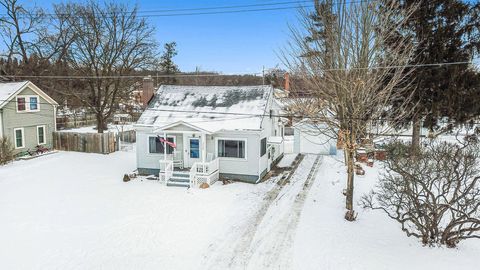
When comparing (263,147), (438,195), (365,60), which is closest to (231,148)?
(263,147)

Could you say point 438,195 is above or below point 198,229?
above

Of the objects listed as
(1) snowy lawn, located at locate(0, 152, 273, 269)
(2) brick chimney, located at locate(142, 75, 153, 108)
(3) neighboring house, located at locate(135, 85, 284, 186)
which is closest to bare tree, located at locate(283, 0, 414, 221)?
(1) snowy lawn, located at locate(0, 152, 273, 269)

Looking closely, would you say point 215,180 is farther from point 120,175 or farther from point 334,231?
point 334,231

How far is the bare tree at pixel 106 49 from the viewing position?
2581cm

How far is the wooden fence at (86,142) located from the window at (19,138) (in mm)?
2543

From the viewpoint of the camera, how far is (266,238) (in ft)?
32.3

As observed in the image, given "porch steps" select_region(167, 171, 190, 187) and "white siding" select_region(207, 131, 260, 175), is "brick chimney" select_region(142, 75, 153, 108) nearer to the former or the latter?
"white siding" select_region(207, 131, 260, 175)

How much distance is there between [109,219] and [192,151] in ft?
21.7

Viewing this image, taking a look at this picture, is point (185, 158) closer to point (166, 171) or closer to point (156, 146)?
point (166, 171)

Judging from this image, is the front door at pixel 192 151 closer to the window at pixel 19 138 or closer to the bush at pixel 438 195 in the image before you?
the bush at pixel 438 195

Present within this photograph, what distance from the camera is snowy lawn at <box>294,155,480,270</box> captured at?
8.09 meters

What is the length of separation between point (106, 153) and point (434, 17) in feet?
72.9

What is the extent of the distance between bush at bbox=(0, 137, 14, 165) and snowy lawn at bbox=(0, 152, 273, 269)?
5.13 feet

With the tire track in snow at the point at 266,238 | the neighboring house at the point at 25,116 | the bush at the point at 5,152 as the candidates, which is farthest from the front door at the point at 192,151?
the neighboring house at the point at 25,116
